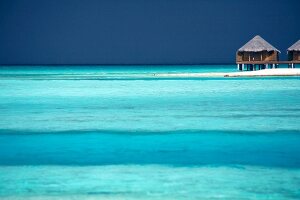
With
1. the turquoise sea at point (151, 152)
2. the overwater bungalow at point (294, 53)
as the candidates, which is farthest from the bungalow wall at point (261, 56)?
the turquoise sea at point (151, 152)

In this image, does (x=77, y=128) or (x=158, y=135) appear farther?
(x=77, y=128)

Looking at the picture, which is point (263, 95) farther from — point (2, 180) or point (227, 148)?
point (2, 180)

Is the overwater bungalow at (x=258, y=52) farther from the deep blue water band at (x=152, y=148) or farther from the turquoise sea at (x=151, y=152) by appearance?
the deep blue water band at (x=152, y=148)

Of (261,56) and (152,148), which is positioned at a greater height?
(152,148)

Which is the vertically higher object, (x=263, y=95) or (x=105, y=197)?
(x=105, y=197)

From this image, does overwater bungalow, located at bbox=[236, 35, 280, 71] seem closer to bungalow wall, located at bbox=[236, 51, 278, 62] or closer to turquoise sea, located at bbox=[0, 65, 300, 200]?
bungalow wall, located at bbox=[236, 51, 278, 62]

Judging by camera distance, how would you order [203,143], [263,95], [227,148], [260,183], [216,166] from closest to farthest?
[260,183] → [216,166] → [227,148] → [203,143] → [263,95]

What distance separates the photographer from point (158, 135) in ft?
40.8

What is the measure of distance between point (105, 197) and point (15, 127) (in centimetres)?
798

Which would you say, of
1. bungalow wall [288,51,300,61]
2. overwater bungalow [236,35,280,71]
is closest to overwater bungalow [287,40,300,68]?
bungalow wall [288,51,300,61]

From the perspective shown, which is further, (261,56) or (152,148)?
(261,56)

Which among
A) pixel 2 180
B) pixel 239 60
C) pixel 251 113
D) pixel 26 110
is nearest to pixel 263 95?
pixel 251 113

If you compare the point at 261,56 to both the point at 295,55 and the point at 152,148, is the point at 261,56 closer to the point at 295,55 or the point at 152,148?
the point at 295,55

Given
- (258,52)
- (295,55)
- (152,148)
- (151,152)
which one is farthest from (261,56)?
(151,152)
